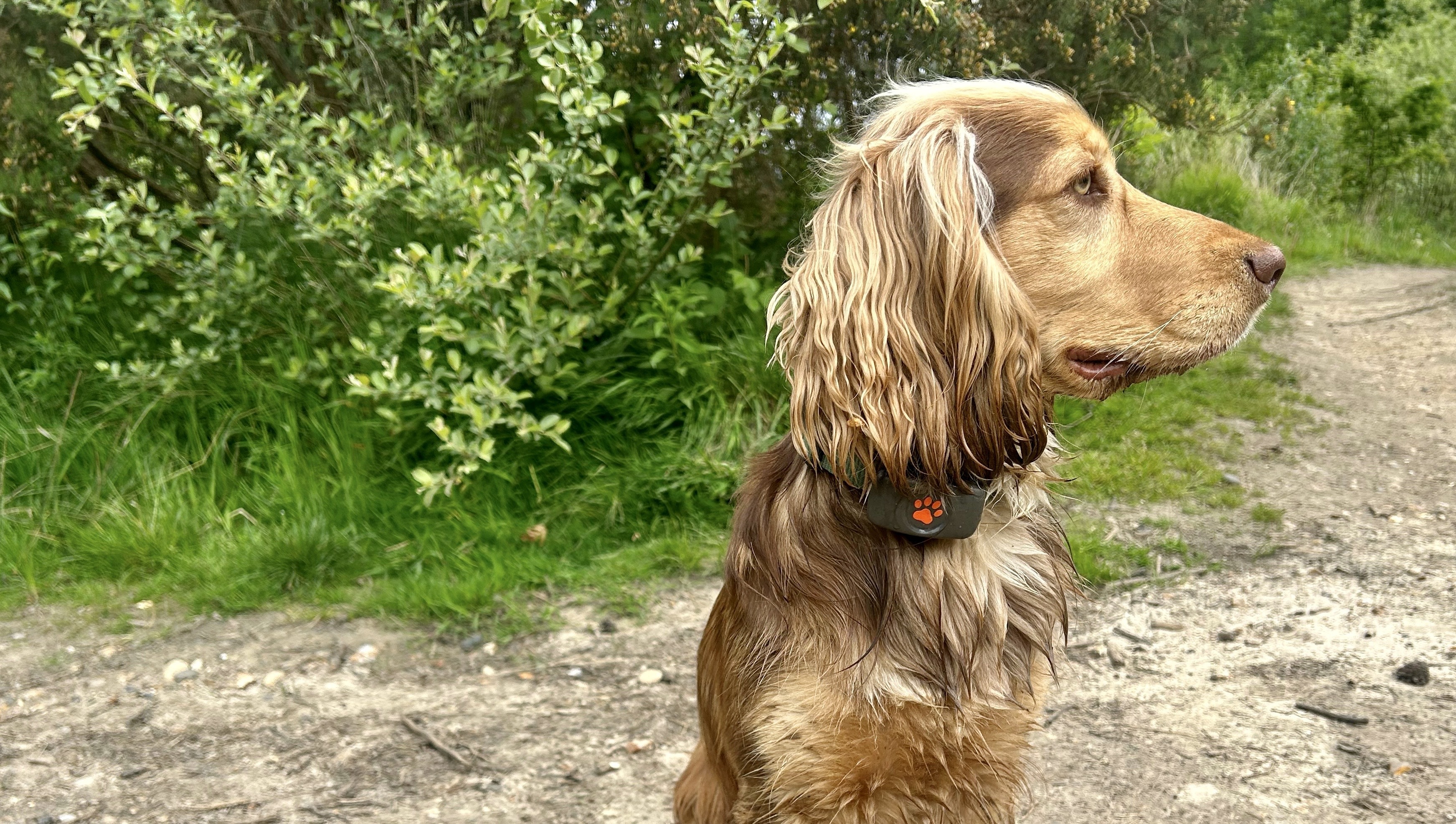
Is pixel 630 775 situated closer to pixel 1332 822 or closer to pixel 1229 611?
pixel 1332 822

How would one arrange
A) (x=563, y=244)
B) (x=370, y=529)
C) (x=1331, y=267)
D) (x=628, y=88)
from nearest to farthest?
(x=563, y=244)
(x=370, y=529)
(x=628, y=88)
(x=1331, y=267)

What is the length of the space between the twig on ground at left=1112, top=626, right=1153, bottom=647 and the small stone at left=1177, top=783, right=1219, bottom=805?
2.49 feet

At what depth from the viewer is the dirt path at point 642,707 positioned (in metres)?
2.95

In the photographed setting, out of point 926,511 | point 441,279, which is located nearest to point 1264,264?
point 926,511

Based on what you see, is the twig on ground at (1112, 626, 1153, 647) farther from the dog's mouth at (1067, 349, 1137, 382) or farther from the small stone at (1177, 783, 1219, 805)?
the dog's mouth at (1067, 349, 1137, 382)

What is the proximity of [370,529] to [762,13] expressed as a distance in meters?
2.64

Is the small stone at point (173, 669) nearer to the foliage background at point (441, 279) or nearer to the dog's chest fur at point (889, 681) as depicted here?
the foliage background at point (441, 279)

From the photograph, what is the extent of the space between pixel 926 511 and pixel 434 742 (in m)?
1.96

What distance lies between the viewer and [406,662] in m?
3.75

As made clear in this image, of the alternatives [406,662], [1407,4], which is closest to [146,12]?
[406,662]

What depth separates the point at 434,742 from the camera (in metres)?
3.27

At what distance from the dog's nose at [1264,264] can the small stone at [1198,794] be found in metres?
1.49

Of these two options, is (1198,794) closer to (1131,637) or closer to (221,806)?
(1131,637)

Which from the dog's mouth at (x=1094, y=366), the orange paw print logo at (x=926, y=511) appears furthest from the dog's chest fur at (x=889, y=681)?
the dog's mouth at (x=1094, y=366)
